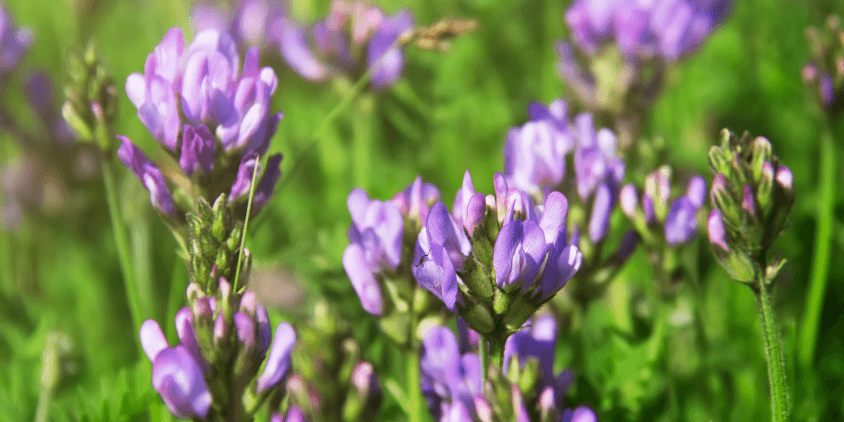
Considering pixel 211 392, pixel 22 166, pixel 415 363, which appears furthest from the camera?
pixel 22 166

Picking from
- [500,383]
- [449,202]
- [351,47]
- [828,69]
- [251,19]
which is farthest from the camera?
[251,19]

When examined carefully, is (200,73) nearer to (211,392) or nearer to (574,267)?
(211,392)

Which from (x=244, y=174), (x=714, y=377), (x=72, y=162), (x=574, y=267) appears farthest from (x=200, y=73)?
(x=72, y=162)

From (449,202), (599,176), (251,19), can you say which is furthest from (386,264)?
(251,19)

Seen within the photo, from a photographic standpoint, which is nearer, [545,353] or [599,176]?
[545,353]

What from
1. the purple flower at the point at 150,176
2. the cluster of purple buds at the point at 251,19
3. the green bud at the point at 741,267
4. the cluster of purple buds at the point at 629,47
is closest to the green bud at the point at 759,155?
the green bud at the point at 741,267

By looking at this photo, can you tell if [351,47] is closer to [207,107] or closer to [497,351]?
[207,107]

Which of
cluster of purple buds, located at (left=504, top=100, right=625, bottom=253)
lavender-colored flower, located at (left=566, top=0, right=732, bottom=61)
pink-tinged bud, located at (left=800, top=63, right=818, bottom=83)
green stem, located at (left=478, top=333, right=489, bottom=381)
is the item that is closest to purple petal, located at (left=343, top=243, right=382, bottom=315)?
green stem, located at (left=478, top=333, right=489, bottom=381)
